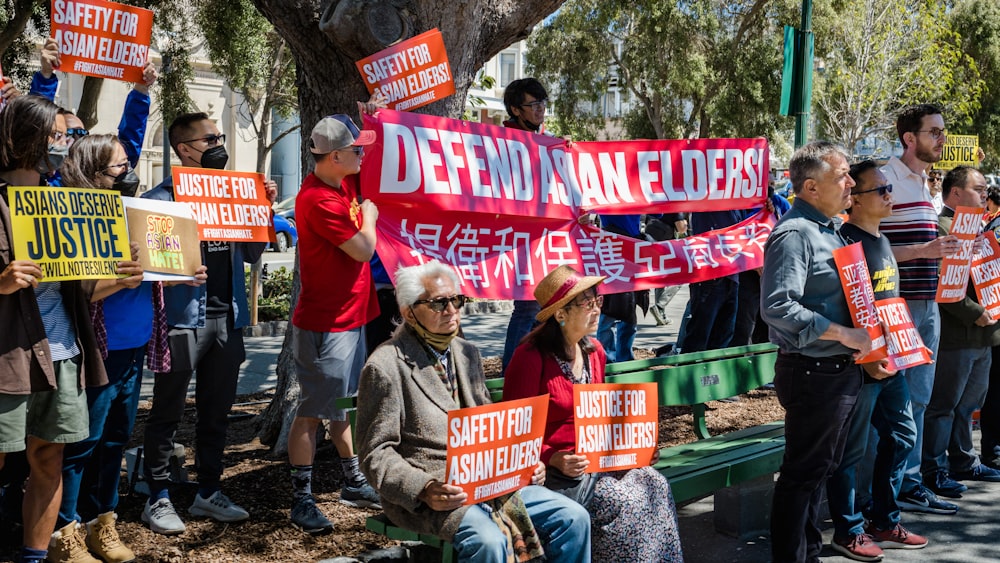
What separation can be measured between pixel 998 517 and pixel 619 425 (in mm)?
2977

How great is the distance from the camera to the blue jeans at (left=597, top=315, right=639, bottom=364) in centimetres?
823

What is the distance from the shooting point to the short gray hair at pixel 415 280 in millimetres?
3908

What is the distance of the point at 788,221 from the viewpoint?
14.9 feet

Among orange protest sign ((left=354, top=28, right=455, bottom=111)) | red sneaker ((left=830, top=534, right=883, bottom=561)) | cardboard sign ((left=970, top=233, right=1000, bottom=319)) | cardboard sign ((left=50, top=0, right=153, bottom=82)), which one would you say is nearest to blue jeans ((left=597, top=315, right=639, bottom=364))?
cardboard sign ((left=970, top=233, right=1000, bottom=319))

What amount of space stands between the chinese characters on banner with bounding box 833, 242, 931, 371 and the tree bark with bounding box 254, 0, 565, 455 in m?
2.78

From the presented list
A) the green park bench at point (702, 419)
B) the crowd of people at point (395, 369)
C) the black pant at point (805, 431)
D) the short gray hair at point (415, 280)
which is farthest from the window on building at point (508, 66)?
the short gray hair at point (415, 280)

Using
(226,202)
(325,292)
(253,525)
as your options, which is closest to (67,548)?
(253,525)

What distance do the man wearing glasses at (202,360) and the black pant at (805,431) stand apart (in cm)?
258

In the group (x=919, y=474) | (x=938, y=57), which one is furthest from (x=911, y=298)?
(x=938, y=57)

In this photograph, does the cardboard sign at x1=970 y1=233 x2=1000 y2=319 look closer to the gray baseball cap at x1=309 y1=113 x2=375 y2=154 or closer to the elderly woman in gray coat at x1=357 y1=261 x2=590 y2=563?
the elderly woman in gray coat at x1=357 y1=261 x2=590 y2=563

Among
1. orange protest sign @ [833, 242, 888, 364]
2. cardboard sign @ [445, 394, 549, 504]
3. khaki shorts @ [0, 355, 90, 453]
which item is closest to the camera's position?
cardboard sign @ [445, 394, 549, 504]

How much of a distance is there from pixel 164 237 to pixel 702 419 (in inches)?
131

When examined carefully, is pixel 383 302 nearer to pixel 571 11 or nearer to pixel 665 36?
pixel 665 36

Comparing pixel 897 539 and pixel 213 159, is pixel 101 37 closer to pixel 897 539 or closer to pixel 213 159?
pixel 213 159
